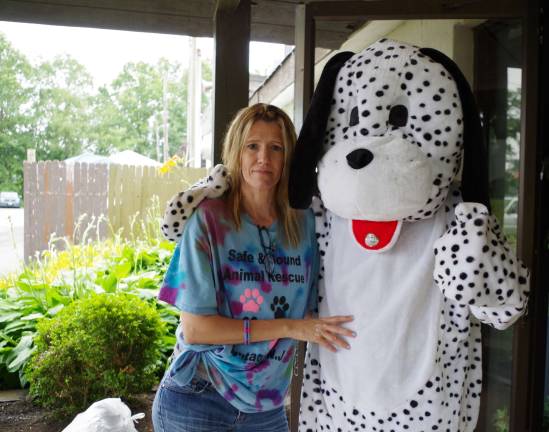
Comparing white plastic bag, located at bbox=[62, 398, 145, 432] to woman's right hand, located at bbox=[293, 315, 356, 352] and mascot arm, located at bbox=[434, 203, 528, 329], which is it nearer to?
woman's right hand, located at bbox=[293, 315, 356, 352]

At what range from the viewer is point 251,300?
5.02 ft

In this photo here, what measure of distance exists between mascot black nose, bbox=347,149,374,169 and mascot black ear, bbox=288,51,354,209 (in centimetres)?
17

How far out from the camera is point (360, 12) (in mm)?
2203

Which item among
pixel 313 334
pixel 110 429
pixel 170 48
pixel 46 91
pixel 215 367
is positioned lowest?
pixel 110 429

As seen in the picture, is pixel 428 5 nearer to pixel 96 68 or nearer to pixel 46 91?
pixel 46 91

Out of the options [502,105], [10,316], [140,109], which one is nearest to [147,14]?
[502,105]

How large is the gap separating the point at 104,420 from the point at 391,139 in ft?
6.28

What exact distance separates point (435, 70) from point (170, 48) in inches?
1225

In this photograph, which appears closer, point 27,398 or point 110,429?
point 110,429

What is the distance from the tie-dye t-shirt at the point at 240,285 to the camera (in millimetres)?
1513

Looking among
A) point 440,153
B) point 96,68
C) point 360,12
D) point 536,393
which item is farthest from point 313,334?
point 96,68

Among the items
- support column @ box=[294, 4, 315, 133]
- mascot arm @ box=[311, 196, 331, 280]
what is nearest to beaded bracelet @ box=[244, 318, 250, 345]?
mascot arm @ box=[311, 196, 331, 280]

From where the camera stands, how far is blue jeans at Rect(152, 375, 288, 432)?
1.55 meters

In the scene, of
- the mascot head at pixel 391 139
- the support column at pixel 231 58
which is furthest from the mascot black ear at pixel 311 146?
the support column at pixel 231 58
